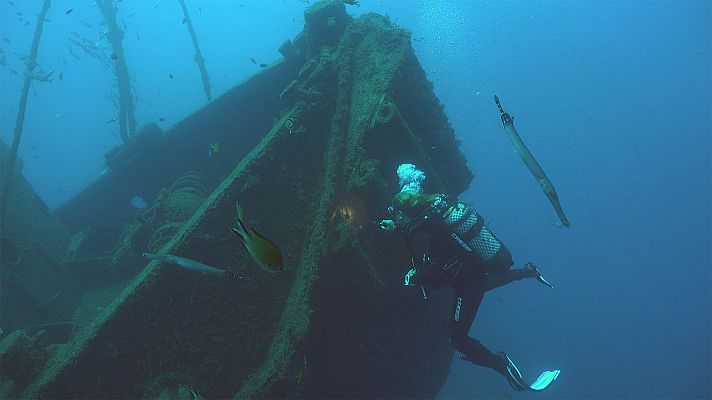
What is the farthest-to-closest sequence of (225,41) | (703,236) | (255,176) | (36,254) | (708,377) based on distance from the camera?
(225,41) < (703,236) < (708,377) < (36,254) < (255,176)

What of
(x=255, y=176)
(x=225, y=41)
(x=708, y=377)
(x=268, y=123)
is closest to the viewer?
(x=255, y=176)

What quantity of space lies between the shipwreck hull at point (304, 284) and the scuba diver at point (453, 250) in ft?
1.68

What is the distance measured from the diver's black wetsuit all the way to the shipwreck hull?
69 cm

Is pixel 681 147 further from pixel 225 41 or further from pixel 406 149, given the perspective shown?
pixel 225 41

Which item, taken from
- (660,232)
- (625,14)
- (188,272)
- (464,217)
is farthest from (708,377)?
(625,14)

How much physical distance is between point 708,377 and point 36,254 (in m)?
46.9

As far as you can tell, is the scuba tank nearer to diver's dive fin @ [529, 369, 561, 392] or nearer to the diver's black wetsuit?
the diver's black wetsuit

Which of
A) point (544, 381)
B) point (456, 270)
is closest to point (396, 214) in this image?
point (456, 270)

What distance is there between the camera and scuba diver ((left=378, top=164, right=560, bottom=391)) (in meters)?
4.20

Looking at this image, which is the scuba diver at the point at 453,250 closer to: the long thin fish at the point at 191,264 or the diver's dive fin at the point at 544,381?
the diver's dive fin at the point at 544,381

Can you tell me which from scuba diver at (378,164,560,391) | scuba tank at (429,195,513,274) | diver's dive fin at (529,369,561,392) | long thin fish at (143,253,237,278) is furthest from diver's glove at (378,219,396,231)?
diver's dive fin at (529,369,561,392)

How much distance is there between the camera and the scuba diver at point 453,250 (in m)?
4.20

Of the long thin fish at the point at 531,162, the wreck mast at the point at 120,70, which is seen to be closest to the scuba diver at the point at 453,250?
the long thin fish at the point at 531,162

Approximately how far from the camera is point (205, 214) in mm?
4156
